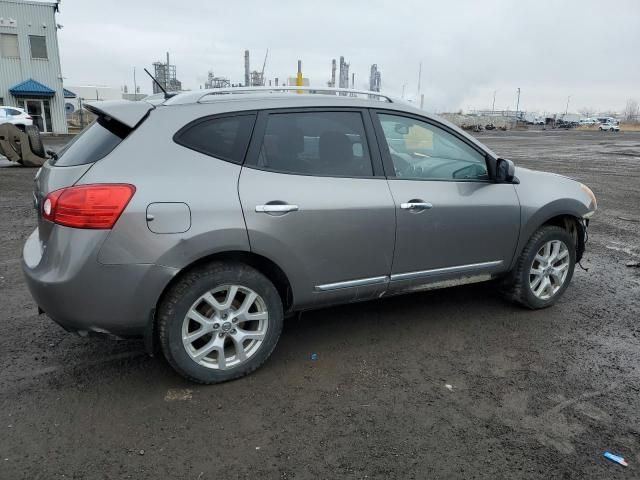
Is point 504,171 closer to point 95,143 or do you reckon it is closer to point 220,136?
point 220,136

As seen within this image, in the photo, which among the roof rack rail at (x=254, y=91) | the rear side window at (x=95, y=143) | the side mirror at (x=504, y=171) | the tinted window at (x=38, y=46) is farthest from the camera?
the tinted window at (x=38, y=46)

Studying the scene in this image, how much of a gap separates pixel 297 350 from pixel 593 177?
530 inches

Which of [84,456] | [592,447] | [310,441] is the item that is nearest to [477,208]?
[592,447]

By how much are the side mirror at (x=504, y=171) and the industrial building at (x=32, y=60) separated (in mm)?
35242

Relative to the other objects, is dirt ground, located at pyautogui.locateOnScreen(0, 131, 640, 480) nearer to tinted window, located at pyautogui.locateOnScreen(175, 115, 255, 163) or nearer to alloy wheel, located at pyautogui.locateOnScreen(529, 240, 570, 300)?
alloy wheel, located at pyautogui.locateOnScreen(529, 240, 570, 300)

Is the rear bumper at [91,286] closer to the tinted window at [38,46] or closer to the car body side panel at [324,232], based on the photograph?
the car body side panel at [324,232]

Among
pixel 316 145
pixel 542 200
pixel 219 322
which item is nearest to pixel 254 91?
pixel 316 145

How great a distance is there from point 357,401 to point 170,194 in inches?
65.5

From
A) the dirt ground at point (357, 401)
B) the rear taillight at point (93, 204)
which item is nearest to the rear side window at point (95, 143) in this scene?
the rear taillight at point (93, 204)

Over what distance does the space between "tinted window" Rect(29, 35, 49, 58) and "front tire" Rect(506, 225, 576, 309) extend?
120 feet

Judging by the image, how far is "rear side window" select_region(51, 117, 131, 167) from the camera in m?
3.00

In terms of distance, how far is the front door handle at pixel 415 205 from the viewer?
3.63 metres

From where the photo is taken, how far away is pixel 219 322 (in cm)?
317

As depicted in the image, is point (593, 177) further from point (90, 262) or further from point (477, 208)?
point (90, 262)
